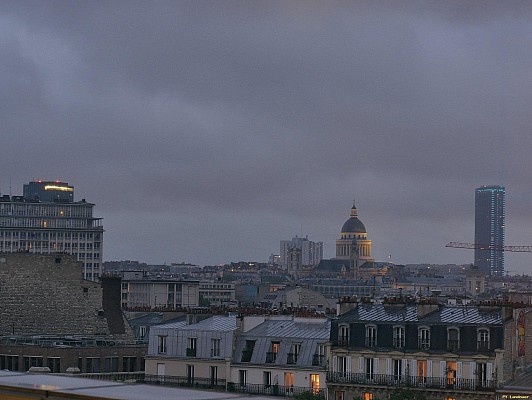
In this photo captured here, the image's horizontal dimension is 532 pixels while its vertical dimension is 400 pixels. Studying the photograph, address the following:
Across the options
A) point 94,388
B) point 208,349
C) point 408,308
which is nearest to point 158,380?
point 208,349

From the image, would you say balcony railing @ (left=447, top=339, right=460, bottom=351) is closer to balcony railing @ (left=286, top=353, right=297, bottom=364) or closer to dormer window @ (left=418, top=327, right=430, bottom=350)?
dormer window @ (left=418, top=327, right=430, bottom=350)

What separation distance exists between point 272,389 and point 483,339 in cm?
1113

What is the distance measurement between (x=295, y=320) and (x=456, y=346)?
13440mm

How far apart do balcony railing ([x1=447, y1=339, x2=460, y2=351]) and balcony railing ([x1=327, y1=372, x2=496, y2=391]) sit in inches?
61.0

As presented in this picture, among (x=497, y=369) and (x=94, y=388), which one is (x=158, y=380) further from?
(x=94, y=388)

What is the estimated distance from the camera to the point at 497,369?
64.1 meters

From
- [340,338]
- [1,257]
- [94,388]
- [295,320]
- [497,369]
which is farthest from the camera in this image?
[1,257]

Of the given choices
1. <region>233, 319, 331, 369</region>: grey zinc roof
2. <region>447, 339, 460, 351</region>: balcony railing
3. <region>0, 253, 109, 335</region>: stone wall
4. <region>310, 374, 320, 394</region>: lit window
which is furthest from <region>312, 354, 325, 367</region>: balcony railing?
<region>0, 253, 109, 335</region>: stone wall

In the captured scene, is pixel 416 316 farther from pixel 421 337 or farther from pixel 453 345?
pixel 453 345

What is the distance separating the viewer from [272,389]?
230ft

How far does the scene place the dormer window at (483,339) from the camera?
2574 inches

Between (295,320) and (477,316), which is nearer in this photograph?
(477,316)

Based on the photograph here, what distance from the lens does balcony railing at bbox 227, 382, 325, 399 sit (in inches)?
2734

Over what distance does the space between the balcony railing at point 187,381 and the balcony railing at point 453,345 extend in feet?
39.7
